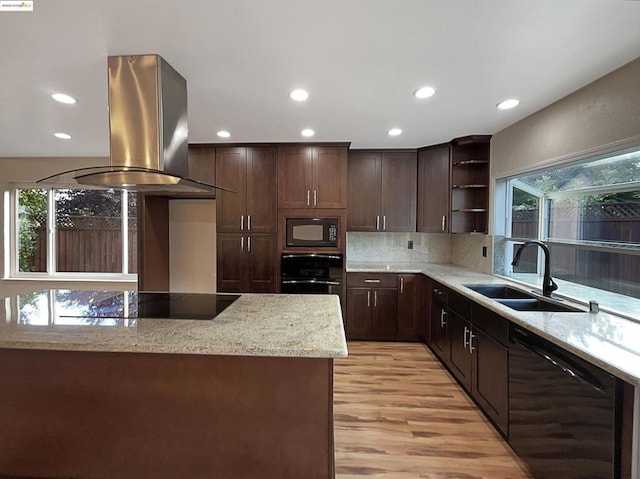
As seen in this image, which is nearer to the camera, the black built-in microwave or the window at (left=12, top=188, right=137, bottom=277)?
the black built-in microwave

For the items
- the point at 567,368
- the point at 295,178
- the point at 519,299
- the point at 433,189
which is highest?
the point at 295,178

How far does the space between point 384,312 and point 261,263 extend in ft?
5.31

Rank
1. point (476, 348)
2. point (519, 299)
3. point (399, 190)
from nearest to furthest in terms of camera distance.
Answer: point (476, 348), point (519, 299), point (399, 190)

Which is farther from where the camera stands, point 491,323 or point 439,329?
point 439,329

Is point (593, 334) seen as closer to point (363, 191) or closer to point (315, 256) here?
point (315, 256)

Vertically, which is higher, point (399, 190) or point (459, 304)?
point (399, 190)

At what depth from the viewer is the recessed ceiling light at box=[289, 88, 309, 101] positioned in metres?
2.28

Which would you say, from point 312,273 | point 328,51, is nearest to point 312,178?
point 312,273

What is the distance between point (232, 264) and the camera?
3.80 metres

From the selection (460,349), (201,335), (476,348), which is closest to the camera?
(201,335)

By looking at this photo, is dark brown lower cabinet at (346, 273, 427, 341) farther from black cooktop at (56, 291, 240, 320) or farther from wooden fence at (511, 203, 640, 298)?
black cooktop at (56, 291, 240, 320)

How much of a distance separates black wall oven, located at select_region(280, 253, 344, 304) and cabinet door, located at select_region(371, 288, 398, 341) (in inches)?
18.9

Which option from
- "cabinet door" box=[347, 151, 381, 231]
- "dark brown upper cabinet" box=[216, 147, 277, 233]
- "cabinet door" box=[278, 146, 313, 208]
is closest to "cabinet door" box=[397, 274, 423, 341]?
"cabinet door" box=[347, 151, 381, 231]

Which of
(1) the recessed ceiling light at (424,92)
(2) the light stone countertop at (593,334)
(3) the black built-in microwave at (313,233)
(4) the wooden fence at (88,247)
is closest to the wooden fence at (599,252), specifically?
(2) the light stone countertop at (593,334)
